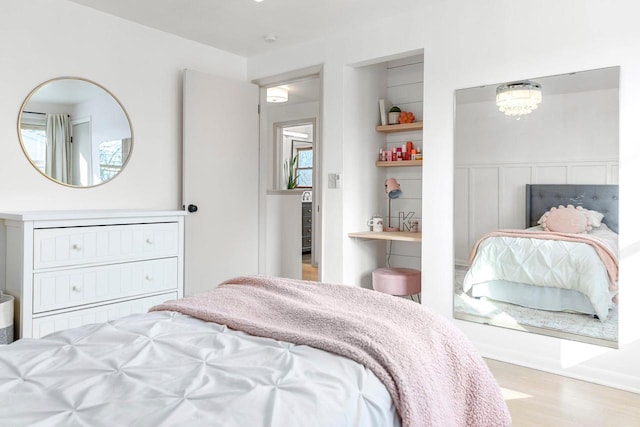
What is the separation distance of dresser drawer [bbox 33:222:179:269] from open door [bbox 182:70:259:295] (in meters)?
0.54

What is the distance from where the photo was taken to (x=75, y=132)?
126 inches

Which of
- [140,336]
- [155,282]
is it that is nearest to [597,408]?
[140,336]

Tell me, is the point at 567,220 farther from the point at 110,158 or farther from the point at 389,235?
the point at 110,158

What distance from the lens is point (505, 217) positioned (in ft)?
9.60

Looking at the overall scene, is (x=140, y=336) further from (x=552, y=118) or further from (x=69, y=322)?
(x=552, y=118)

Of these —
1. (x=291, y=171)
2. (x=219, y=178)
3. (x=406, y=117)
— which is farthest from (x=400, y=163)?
(x=291, y=171)

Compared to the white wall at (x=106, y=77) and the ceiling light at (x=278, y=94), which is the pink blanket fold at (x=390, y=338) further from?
the ceiling light at (x=278, y=94)

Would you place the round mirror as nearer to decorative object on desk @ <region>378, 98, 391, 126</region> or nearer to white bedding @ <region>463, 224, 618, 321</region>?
decorative object on desk @ <region>378, 98, 391, 126</region>

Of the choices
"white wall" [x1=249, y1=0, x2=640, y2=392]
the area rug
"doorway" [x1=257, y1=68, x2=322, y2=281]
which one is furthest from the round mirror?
the area rug

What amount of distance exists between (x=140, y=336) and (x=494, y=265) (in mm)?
2344

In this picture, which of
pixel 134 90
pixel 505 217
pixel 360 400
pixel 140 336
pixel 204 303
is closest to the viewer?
pixel 360 400

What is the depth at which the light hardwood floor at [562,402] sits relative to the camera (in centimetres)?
214

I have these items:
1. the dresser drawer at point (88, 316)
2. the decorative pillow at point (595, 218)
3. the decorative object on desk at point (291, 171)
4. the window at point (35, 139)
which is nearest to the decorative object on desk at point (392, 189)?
the decorative pillow at point (595, 218)

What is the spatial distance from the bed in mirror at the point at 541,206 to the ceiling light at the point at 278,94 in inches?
118
